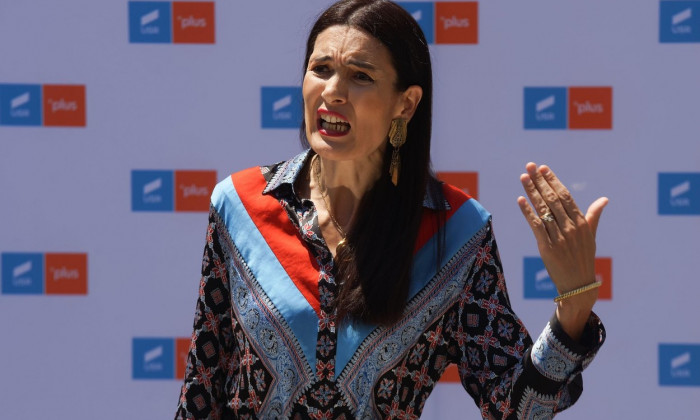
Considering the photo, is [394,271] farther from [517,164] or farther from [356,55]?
[517,164]

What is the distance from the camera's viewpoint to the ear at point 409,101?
1.82m

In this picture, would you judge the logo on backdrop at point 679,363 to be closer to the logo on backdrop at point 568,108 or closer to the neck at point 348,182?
the logo on backdrop at point 568,108

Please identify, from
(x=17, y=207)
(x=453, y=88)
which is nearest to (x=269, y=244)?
(x=453, y=88)

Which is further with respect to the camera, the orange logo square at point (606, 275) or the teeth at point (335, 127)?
the orange logo square at point (606, 275)

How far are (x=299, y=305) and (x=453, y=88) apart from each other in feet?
6.45

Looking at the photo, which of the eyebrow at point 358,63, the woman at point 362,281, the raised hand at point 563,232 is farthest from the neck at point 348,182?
the raised hand at point 563,232

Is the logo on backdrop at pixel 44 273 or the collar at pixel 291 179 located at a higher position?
the collar at pixel 291 179

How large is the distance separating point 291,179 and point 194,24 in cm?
183

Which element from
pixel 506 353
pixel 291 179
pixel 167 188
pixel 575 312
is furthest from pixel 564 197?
pixel 167 188

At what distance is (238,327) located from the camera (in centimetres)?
176

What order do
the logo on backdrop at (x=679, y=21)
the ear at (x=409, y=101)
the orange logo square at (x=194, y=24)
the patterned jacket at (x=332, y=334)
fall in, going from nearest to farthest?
the patterned jacket at (x=332, y=334) → the ear at (x=409, y=101) → the logo on backdrop at (x=679, y=21) → the orange logo square at (x=194, y=24)

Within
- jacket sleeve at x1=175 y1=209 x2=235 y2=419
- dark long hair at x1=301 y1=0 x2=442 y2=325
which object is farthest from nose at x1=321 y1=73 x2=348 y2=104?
jacket sleeve at x1=175 y1=209 x2=235 y2=419

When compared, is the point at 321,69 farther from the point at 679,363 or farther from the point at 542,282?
the point at 679,363

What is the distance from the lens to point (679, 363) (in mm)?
3475
